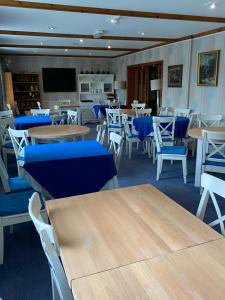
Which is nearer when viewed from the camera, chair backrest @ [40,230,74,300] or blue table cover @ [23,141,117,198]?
chair backrest @ [40,230,74,300]

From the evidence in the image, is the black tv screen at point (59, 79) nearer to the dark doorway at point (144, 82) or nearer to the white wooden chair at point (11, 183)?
the dark doorway at point (144, 82)

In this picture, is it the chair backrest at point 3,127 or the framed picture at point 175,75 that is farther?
the framed picture at point 175,75

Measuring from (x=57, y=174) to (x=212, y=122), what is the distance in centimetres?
406

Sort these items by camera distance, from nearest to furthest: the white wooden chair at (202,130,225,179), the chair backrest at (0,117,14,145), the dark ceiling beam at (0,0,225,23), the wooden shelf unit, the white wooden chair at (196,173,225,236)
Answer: the white wooden chair at (196,173,225,236)
the white wooden chair at (202,130,225,179)
the dark ceiling beam at (0,0,225,23)
the chair backrest at (0,117,14,145)
the wooden shelf unit

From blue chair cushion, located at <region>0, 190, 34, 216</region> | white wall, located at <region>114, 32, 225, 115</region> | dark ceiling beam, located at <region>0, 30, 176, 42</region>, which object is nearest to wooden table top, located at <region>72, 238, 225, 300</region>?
blue chair cushion, located at <region>0, 190, 34, 216</region>

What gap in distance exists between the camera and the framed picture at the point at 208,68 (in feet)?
17.0

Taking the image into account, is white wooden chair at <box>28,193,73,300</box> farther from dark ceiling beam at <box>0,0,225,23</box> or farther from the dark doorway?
the dark doorway

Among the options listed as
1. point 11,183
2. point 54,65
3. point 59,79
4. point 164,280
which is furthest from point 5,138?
point 54,65

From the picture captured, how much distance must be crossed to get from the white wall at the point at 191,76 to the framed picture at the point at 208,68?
9cm

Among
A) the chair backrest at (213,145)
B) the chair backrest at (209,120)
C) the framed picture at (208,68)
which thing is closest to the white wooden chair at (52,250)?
the chair backrest at (213,145)

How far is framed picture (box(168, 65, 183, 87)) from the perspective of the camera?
6266 mm

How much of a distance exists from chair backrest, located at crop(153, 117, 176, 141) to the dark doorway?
2.86 m

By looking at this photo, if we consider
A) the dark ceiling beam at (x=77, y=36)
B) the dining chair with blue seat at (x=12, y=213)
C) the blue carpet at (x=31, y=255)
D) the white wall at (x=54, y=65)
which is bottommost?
the blue carpet at (x=31, y=255)

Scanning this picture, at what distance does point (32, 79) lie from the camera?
31.0ft
